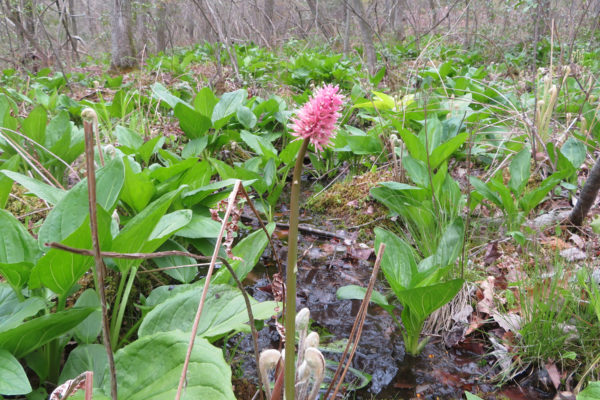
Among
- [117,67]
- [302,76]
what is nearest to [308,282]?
[302,76]

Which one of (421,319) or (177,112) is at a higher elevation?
(177,112)

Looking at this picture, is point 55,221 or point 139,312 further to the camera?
point 139,312

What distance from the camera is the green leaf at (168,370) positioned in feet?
2.93

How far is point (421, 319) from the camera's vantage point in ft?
5.51

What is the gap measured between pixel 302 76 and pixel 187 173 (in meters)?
4.19

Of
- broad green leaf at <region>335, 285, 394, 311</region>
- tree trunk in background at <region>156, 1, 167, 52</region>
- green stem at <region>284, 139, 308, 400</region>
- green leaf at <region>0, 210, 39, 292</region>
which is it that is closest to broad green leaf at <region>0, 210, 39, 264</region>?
green leaf at <region>0, 210, 39, 292</region>

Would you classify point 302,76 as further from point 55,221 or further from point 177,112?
point 55,221

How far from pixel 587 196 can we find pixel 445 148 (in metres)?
0.77

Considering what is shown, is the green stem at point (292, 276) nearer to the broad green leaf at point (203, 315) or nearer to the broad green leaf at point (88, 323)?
the broad green leaf at point (203, 315)

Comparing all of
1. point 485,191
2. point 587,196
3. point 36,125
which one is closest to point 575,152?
point 587,196

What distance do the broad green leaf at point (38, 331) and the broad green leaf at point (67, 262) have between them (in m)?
0.10

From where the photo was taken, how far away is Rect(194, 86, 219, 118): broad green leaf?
3312mm

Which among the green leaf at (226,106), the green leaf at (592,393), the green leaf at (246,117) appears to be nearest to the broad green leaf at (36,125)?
the green leaf at (226,106)

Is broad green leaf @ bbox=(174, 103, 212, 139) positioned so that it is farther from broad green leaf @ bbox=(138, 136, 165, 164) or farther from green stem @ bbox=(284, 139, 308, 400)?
green stem @ bbox=(284, 139, 308, 400)
